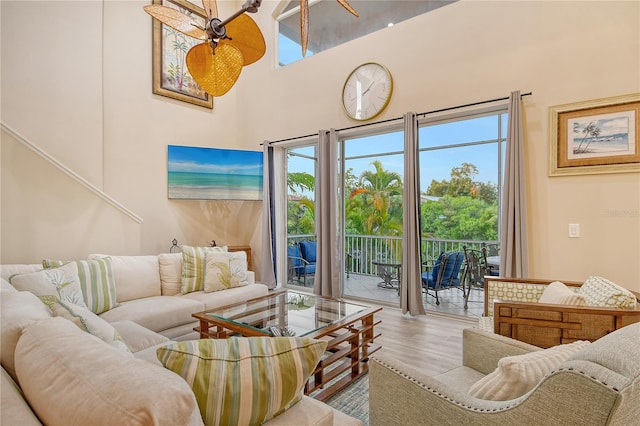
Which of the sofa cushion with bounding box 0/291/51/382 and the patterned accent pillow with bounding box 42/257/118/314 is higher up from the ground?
the sofa cushion with bounding box 0/291/51/382

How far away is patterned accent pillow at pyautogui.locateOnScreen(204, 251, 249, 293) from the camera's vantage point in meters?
3.36

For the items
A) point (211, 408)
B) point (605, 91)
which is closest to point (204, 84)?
point (211, 408)

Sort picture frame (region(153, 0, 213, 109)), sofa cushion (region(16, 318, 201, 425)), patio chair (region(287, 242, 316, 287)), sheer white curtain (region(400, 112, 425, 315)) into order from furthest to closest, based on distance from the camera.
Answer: patio chair (region(287, 242, 316, 287))
picture frame (region(153, 0, 213, 109))
sheer white curtain (region(400, 112, 425, 315))
sofa cushion (region(16, 318, 201, 425))

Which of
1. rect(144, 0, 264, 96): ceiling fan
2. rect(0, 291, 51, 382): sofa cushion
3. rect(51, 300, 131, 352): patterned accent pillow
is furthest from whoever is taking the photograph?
rect(144, 0, 264, 96): ceiling fan

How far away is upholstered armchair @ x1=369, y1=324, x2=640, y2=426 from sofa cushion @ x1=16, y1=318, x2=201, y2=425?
76cm

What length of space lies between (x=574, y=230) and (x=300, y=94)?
12.3ft

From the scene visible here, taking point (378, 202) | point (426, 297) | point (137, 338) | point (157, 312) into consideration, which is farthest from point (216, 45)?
point (426, 297)

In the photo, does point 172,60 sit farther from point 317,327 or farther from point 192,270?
point 317,327

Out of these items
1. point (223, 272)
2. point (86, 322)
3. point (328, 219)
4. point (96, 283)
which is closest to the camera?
point (86, 322)

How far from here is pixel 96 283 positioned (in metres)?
2.66

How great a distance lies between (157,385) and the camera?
0.65m

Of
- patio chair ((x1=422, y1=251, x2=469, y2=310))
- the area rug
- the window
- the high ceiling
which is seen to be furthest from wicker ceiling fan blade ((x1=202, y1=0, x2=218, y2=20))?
patio chair ((x1=422, y1=251, x2=469, y2=310))

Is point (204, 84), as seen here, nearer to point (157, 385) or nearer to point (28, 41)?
point (157, 385)

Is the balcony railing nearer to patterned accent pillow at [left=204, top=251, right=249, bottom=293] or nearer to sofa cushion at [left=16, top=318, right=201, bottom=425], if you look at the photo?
patterned accent pillow at [left=204, top=251, right=249, bottom=293]
